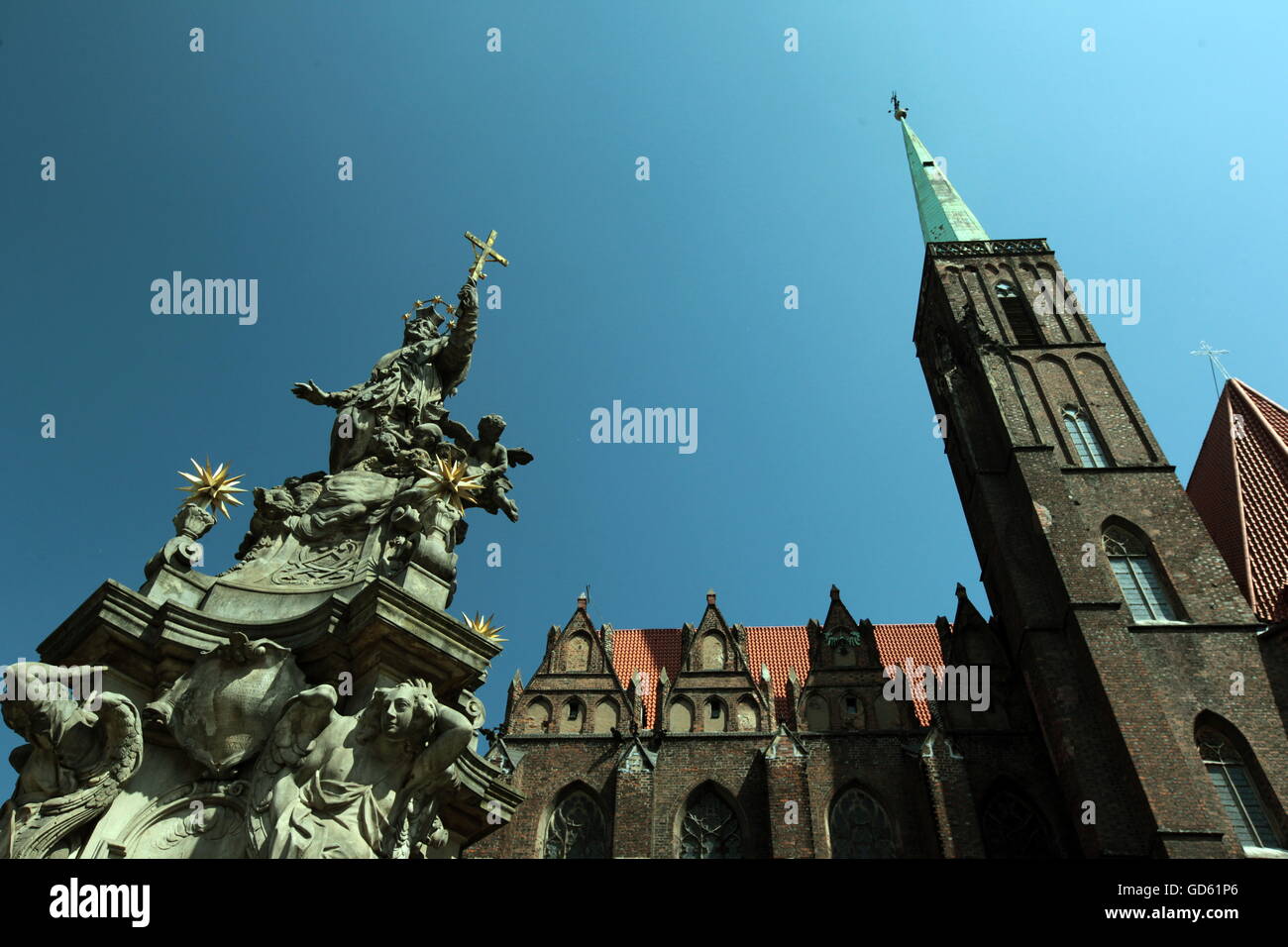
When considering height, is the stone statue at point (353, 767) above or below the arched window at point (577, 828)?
below

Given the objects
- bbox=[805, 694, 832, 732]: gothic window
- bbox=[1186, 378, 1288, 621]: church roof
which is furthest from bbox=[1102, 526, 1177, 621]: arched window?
bbox=[805, 694, 832, 732]: gothic window

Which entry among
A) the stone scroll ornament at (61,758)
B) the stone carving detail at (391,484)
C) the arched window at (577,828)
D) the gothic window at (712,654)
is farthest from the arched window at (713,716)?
the stone scroll ornament at (61,758)

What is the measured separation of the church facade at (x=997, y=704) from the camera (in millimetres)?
Answer: 16047

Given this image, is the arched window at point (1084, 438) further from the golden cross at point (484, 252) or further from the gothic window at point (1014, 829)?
the golden cross at point (484, 252)

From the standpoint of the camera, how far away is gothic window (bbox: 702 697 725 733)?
2095 cm

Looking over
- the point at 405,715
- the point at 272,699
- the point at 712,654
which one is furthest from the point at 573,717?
the point at 405,715

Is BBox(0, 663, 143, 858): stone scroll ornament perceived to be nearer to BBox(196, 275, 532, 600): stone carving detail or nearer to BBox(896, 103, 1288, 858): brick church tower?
BBox(196, 275, 532, 600): stone carving detail

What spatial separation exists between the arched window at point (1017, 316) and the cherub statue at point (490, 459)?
2263cm

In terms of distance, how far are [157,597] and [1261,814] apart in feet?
59.6

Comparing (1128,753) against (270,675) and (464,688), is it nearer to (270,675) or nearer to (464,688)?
(464,688)

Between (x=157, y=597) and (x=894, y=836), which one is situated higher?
(x=157, y=597)
